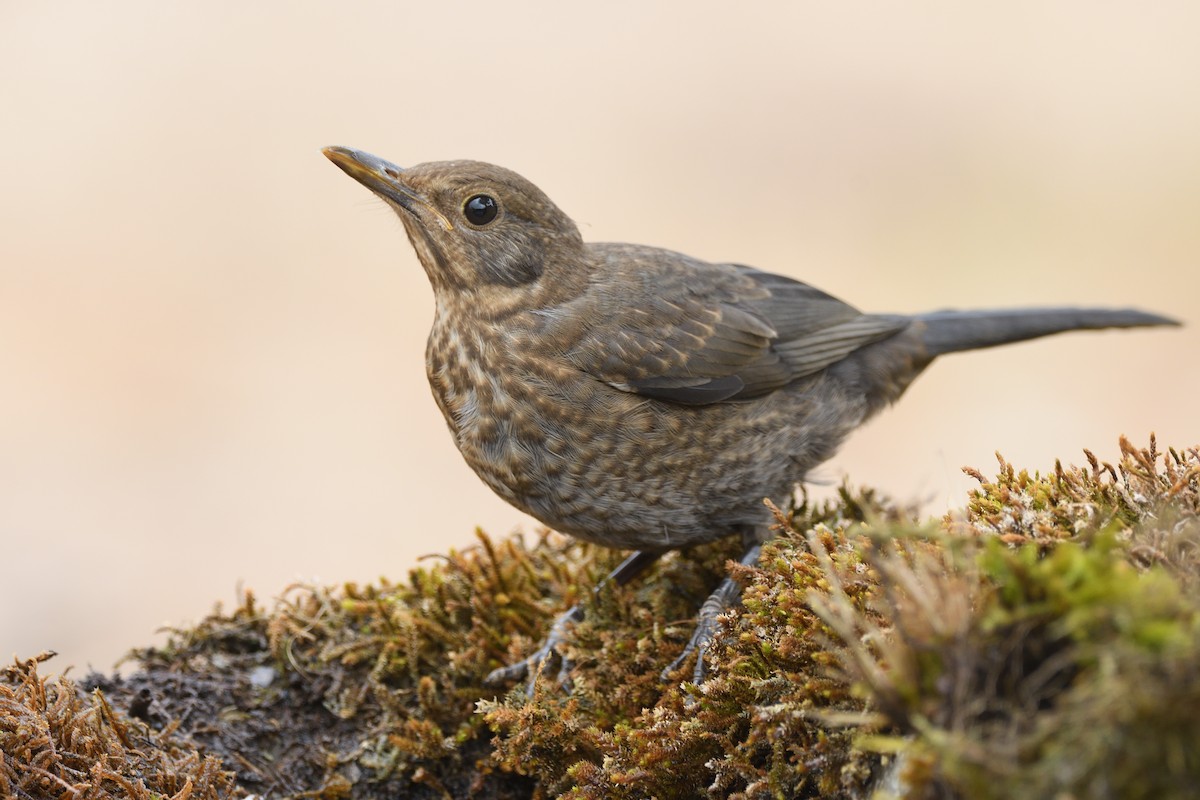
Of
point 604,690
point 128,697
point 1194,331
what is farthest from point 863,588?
point 1194,331

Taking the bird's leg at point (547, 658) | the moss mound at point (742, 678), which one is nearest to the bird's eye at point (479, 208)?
the moss mound at point (742, 678)

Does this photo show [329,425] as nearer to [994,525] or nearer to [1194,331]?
[994,525]

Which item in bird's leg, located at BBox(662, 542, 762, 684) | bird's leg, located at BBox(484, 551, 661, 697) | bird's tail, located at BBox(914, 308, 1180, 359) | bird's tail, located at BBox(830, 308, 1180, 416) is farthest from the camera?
bird's tail, located at BBox(830, 308, 1180, 416)

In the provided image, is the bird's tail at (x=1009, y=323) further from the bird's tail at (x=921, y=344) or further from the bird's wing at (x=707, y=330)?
the bird's wing at (x=707, y=330)

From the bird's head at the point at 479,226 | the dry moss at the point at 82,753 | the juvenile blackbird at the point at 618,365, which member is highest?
the bird's head at the point at 479,226

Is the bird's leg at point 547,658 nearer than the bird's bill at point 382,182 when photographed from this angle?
Yes

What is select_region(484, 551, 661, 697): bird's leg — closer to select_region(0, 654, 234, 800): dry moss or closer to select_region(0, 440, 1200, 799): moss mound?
select_region(0, 440, 1200, 799): moss mound

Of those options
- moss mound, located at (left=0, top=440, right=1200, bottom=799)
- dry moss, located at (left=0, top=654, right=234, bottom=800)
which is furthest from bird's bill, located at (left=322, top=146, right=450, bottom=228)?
dry moss, located at (left=0, top=654, right=234, bottom=800)
